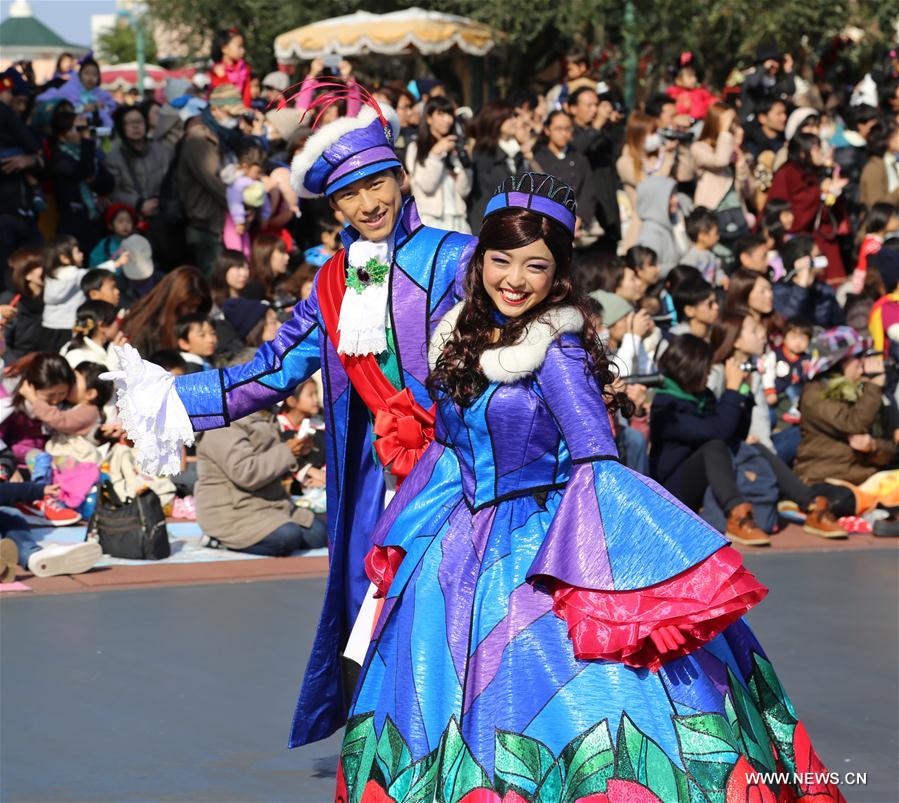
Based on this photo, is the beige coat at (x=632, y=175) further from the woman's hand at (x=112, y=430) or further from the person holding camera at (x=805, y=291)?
the woman's hand at (x=112, y=430)

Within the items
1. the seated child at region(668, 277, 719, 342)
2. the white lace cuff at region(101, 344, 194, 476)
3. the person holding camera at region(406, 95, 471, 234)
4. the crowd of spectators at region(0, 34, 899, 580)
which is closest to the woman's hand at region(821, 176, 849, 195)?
the crowd of spectators at region(0, 34, 899, 580)

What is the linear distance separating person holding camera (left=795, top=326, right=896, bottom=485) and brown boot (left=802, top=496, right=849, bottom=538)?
1.98 feet

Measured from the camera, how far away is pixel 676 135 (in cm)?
1216

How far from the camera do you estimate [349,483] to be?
4.54 metres

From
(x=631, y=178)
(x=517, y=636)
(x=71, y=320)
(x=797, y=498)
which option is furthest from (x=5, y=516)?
(x=631, y=178)

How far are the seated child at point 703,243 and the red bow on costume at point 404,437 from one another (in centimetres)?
695

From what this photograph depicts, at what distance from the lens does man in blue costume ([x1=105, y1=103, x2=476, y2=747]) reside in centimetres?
435

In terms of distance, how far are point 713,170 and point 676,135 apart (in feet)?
1.24

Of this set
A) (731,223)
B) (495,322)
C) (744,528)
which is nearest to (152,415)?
(495,322)

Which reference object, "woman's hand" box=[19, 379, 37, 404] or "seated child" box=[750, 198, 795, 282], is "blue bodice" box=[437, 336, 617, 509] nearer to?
"woman's hand" box=[19, 379, 37, 404]

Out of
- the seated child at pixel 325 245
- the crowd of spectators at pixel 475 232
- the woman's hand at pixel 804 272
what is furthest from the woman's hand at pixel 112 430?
the woman's hand at pixel 804 272

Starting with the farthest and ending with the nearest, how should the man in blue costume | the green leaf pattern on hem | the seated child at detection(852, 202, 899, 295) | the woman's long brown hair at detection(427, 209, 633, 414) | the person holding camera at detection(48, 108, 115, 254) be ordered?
the seated child at detection(852, 202, 899, 295) < the person holding camera at detection(48, 108, 115, 254) < the man in blue costume < the woman's long brown hair at detection(427, 209, 633, 414) < the green leaf pattern on hem

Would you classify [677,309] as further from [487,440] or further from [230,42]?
[487,440]

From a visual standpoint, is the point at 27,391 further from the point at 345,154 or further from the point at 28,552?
the point at 345,154
